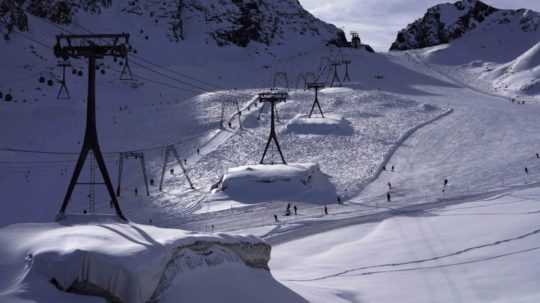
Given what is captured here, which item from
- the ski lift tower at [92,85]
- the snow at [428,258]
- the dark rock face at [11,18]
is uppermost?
the dark rock face at [11,18]

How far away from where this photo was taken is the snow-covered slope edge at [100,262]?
11695 mm

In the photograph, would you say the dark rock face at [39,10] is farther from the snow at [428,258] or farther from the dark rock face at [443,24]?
the dark rock face at [443,24]

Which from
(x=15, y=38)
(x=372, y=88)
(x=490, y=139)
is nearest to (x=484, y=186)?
(x=490, y=139)

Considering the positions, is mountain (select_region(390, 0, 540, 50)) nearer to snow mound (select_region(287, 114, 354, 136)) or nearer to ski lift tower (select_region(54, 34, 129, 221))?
snow mound (select_region(287, 114, 354, 136))

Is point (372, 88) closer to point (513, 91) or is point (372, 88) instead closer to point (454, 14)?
point (513, 91)

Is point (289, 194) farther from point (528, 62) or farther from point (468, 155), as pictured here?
point (528, 62)

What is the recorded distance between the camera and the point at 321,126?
48.1m

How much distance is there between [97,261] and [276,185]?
2261 cm

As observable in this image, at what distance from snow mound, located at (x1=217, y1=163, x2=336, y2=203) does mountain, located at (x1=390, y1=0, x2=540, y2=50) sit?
8999 cm

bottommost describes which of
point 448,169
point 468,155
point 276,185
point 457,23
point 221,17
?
point 276,185

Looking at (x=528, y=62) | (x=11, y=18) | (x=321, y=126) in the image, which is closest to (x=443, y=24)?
(x=528, y=62)

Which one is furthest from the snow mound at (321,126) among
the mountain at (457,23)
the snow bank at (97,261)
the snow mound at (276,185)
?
the mountain at (457,23)

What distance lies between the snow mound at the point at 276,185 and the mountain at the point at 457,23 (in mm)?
89986

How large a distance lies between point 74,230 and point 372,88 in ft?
190
